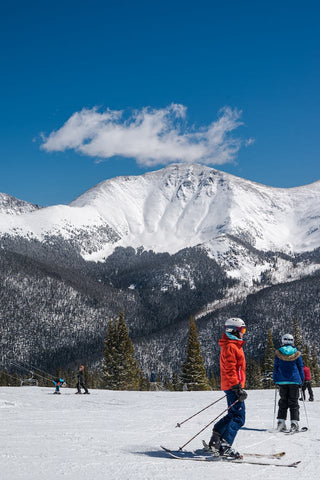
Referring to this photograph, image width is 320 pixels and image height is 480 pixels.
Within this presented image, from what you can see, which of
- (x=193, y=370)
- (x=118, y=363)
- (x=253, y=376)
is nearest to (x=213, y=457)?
(x=193, y=370)

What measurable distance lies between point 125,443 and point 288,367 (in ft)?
13.1

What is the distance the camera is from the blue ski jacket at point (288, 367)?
998cm

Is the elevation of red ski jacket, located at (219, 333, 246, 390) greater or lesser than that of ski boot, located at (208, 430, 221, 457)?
greater

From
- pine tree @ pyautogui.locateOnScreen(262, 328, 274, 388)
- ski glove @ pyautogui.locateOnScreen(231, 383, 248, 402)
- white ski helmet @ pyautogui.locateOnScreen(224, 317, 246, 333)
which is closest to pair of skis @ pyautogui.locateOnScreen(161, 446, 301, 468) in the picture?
ski glove @ pyautogui.locateOnScreen(231, 383, 248, 402)

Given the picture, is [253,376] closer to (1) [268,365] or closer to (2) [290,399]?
(1) [268,365]

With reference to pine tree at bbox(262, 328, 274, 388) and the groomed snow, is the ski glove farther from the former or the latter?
pine tree at bbox(262, 328, 274, 388)

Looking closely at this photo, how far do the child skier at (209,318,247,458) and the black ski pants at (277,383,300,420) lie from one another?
261 centimetres

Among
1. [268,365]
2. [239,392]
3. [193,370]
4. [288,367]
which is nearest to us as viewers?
[239,392]

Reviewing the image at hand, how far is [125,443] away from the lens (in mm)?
9242

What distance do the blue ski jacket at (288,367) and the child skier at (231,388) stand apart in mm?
2557

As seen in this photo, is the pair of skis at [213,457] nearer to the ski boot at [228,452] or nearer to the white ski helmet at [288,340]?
the ski boot at [228,452]

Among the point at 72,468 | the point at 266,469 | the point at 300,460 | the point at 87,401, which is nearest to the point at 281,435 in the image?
the point at 300,460

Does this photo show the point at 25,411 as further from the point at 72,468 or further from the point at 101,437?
the point at 72,468

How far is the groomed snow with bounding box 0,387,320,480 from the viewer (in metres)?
6.67
